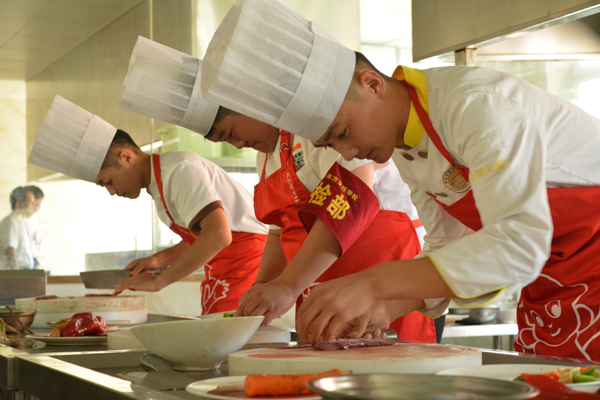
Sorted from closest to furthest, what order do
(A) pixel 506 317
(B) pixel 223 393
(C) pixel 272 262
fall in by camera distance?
1. (B) pixel 223 393
2. (C) pixel 272 262
3. (A) pixel 506 317

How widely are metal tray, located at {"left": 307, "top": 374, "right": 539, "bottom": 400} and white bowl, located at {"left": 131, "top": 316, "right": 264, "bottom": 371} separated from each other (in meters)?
0.35

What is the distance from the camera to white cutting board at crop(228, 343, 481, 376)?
77 centimetres

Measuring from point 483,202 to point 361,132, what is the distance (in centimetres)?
28

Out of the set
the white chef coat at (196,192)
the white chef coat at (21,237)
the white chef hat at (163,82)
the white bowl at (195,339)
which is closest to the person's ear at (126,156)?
the white chef coat at (196,192)

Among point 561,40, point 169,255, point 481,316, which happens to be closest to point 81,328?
point 169,255

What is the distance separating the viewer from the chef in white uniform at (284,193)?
1.39 meters

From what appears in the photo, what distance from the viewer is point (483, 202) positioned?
0.91 metres

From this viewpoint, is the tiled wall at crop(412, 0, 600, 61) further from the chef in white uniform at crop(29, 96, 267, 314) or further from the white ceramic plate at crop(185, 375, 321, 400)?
the white ceramic plate at crop(185, 375, 321, 400)

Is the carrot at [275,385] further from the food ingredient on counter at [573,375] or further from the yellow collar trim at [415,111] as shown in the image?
the yellow collar trim at [415,111]

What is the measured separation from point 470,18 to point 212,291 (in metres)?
1.37

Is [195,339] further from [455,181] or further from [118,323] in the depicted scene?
[118,323]

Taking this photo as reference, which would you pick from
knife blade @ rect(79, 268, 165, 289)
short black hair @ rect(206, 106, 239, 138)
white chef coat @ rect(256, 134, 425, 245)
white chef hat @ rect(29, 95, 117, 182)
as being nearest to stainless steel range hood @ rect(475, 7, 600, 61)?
white chef coat @ rect(256, 134, 425, 245)

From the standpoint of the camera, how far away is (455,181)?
1131 mm

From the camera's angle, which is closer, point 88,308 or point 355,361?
point 355,361
